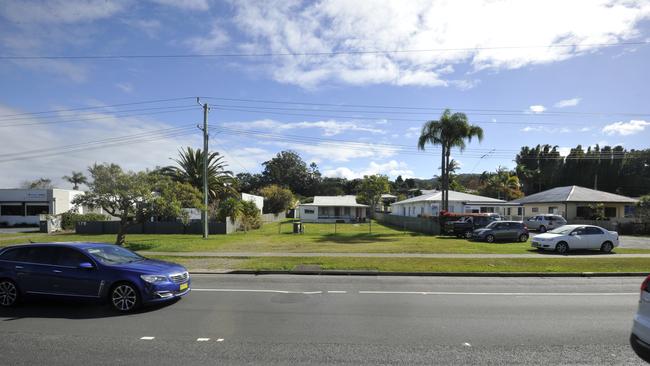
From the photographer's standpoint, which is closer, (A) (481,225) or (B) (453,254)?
(B) (453,254)

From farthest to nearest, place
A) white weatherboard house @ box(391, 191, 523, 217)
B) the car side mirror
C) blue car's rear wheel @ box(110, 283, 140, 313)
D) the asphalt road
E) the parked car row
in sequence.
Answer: white weatherboard house @ box(391, 191, 523, 217) < the parked car row < the car side mirror < blue car's rear wheel @ box(110, 283, 140, 313) < the asphalt road

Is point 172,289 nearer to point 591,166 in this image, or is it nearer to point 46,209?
point 46,209

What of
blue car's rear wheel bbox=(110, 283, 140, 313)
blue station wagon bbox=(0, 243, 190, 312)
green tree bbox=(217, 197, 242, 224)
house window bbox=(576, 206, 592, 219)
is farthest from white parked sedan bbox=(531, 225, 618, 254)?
house window bbox=(576, 206, 592, 219)

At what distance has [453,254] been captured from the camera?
1817cm

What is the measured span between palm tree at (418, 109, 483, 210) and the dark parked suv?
320 inches

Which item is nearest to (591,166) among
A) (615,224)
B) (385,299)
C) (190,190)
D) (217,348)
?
(615,224)

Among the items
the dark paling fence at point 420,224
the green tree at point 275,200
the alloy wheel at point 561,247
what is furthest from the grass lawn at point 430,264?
the green tree at point 275,200

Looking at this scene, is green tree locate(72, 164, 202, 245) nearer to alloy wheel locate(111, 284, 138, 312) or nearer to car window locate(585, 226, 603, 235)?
alloy wheel locate(111, 284, 138, 312)

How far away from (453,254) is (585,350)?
12.7 metres

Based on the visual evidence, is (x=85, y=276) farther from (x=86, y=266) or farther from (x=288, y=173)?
(x=288, y=173)

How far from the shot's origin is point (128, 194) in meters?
20.5

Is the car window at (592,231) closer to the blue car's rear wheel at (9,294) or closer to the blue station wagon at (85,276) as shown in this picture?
the blue station wagon at (85,276)

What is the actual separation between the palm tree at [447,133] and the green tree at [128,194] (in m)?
22.6

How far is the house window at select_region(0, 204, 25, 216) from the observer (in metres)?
45.8
